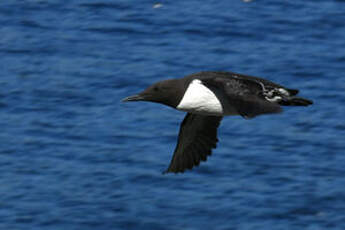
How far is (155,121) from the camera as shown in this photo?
2052 centimetres

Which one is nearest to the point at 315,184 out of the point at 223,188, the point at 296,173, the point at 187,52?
the point at 296,173

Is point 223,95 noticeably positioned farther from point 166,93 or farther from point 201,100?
point 166,93

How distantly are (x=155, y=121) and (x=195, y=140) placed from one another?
631 centimetres

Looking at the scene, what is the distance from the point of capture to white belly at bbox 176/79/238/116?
41.4 feet

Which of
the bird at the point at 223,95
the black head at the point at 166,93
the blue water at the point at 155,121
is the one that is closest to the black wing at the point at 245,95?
the bird at the point at 223,95

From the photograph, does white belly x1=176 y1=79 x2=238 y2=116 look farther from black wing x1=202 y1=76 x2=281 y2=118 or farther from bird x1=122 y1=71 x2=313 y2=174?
black wing x1=202 y1=76 x2=281 y2=118

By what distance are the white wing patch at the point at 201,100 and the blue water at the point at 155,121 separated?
5.54 m

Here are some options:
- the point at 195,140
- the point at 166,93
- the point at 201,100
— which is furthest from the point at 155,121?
the point at 201,100

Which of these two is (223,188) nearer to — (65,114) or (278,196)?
(278,196)

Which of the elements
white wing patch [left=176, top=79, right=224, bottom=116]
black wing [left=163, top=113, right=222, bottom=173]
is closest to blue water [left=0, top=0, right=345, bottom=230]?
black wing [left=163, top=113, right=222, bottom=173]

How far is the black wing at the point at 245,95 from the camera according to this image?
11.3 meters

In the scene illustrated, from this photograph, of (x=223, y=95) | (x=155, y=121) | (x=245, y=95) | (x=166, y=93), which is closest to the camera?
(x=245, y=95)

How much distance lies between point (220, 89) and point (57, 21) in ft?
43.5

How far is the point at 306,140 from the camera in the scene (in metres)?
20.1
